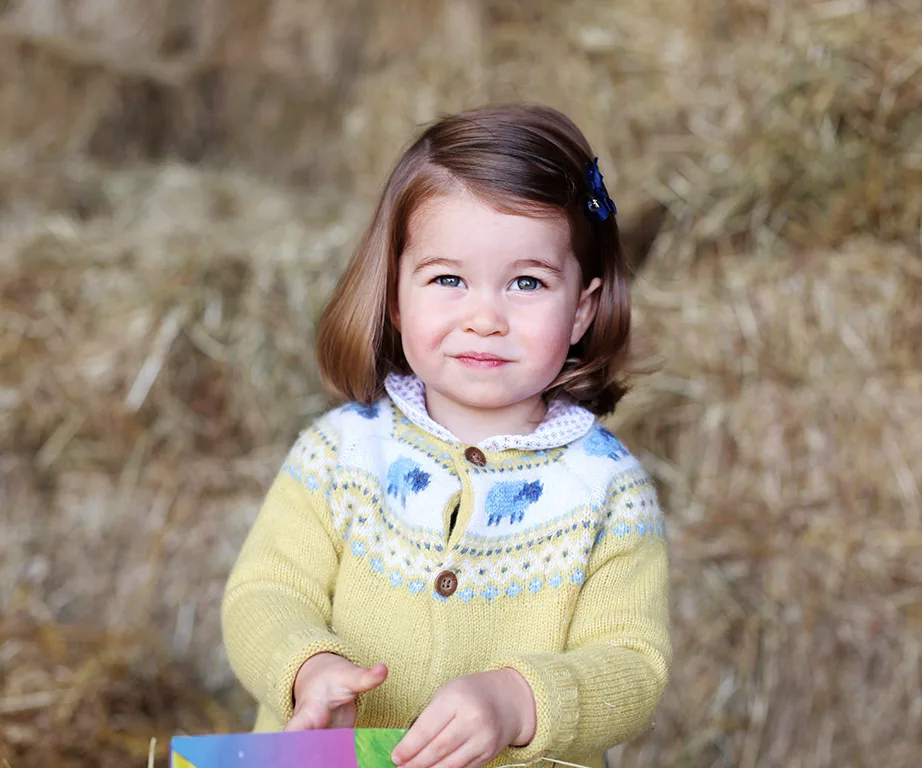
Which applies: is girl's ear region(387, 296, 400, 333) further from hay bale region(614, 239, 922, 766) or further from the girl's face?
hay bale region(614, 239, 922, 766)

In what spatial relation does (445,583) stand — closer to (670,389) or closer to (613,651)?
(613,651)

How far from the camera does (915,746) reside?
7.68ft

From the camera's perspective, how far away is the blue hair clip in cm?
158

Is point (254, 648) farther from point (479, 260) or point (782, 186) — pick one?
point (782, 186)

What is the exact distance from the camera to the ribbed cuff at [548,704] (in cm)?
130

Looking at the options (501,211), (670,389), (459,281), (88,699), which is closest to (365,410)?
(459,281)

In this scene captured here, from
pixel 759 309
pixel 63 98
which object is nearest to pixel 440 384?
pixel 759 309

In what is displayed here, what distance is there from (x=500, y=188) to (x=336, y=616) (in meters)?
0.59

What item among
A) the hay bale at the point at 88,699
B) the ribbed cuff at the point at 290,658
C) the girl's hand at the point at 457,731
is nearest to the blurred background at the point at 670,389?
the hay bale at the point at 88,699

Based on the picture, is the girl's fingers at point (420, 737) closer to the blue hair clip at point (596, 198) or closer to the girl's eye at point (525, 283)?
the girl's eye at point (525, 283)

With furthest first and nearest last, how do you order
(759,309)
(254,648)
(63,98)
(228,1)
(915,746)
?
(228,1) < (63,98) < (759,309) < (915,746) < (254,648)

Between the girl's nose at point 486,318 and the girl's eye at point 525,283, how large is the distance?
0.15 feet

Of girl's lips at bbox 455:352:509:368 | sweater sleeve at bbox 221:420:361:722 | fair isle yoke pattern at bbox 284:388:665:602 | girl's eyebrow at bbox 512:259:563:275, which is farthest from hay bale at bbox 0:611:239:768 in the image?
girl's eyebrow at bbox 512:259:563:275

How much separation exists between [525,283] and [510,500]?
0.28 meters
